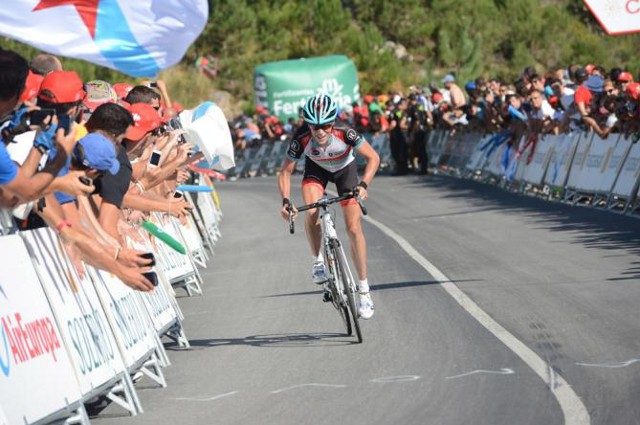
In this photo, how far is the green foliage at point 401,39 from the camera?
8181 cm

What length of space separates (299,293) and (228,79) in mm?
69195

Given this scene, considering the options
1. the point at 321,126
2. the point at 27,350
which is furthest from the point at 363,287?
the point at 27,350

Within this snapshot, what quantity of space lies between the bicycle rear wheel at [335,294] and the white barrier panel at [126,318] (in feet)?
6.10

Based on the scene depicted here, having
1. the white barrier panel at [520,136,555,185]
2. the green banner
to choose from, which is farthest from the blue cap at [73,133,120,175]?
the green banner

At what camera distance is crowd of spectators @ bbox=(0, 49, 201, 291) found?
7.60m

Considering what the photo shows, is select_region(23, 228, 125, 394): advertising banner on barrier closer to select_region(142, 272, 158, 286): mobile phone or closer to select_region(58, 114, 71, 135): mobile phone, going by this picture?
select_region(142, 272, 158, 286): mobile phone

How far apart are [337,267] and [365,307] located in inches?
16.6

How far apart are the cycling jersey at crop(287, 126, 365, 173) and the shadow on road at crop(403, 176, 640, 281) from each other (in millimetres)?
3241

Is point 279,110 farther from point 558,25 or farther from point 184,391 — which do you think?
point 184,391

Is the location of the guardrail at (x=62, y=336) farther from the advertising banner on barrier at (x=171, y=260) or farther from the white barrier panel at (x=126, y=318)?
the advertising banner on barrier at (x=171, y=260)

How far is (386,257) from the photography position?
18266 millimetres

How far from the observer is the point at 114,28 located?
14.8 metres

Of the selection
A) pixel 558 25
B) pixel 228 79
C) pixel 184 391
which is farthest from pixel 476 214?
pixel 558 25

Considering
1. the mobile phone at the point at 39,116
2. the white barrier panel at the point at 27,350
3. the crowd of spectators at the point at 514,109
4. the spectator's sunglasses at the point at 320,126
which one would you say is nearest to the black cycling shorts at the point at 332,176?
the spectator's sunglasses at the point at 320,126
